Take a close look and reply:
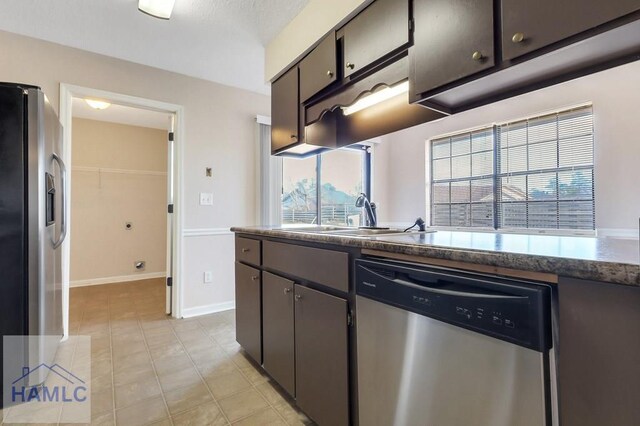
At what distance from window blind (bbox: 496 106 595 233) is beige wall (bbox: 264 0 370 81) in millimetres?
3403

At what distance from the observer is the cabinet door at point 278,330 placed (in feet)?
5.05

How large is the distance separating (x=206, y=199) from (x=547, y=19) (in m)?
2.99

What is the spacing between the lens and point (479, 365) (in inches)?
29.1

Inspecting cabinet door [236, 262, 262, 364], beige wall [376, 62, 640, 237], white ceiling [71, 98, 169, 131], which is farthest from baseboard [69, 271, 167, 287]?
beige wall [376, 62, 640, 237]

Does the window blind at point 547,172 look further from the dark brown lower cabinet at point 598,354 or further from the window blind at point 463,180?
the dark brown lower cabinet at point 598,354

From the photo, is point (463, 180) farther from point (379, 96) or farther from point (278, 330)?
point (278, 330)

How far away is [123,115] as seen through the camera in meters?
4.17

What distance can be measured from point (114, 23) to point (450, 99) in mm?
2519

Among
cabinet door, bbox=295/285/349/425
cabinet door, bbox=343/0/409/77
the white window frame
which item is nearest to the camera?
cabinet door, bbox=295/285/349/425

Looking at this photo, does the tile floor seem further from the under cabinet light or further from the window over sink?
the window over sink

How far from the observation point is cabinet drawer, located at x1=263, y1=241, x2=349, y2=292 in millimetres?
1204

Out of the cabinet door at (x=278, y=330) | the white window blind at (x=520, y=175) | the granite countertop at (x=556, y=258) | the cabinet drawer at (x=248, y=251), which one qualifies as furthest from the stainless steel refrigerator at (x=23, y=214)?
the white window blind at (x=520, y=175)

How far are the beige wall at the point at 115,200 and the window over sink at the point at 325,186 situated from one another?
2.33 m

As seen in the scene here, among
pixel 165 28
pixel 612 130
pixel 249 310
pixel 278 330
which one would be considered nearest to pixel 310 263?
pixel 278 330
